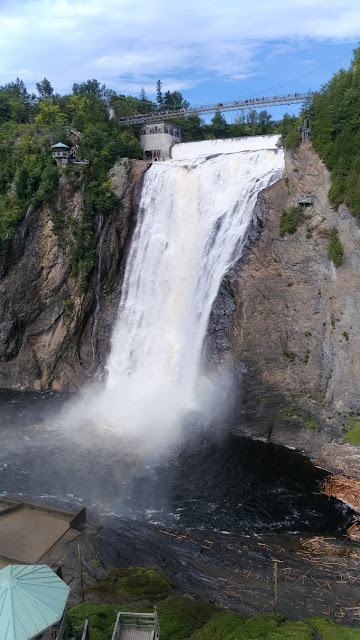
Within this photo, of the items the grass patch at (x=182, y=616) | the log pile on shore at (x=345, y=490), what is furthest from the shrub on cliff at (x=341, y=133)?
the grass patch at (x=182, y=616)

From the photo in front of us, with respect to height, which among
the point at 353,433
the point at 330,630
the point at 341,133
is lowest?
the point at 330,630

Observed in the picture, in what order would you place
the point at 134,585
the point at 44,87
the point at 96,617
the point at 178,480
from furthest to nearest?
1. the point at 44,87
2. the point at 178,480
3. the point at 134,585
4. the point at 96,617

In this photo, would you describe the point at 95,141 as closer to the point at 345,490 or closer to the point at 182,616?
the point at 345,490

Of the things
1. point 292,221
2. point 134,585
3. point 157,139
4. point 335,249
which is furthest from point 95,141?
point 134,585

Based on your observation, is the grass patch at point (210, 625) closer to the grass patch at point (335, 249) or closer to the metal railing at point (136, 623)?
the metal railing at point (136, 623)

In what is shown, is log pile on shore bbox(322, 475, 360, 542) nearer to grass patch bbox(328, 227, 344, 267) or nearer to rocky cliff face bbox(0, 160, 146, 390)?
grass patch bbox(328, 227, 344, 267)

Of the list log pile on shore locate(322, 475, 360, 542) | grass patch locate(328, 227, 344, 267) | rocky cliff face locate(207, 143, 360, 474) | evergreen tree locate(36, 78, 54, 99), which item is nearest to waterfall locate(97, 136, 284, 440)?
rocky cliff face locate(207, 143, 360, 474)
